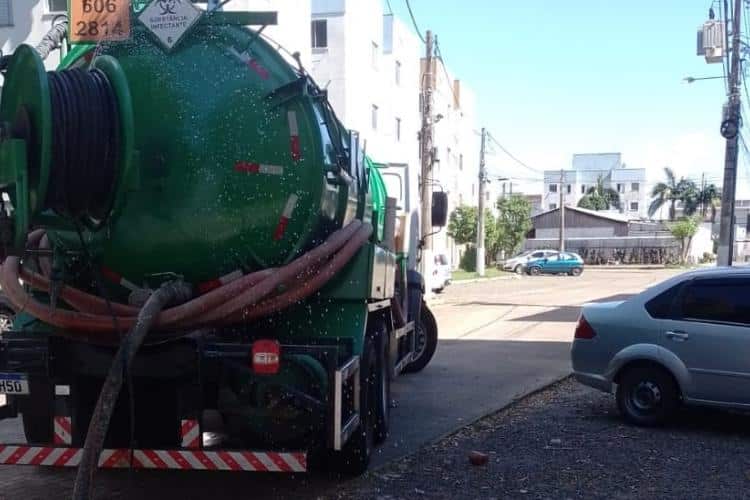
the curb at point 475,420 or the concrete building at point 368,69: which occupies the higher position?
the concrete building at point 368,69

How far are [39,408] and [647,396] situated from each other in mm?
5234

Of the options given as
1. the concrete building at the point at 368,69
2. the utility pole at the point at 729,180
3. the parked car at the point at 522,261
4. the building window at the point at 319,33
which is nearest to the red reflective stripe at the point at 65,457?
the utility pole at the point at 729,180

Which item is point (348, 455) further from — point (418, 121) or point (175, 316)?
point (418, 121)

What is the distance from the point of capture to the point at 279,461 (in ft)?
15.1

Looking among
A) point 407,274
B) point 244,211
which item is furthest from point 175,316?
point 407,274

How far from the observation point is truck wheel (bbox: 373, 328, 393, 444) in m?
6.31

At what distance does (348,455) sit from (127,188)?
246 cm

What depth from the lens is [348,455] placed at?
223 inches

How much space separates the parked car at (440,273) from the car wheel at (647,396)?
18.9m

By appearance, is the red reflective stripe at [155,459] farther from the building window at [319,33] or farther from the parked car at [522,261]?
the parked car at [522,261]

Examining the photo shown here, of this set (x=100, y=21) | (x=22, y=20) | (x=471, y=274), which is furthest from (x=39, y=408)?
(x=471, y=274)

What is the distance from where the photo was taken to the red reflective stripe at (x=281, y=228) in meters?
5.00

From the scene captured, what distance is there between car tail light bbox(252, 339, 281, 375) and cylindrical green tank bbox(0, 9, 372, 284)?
61 cm

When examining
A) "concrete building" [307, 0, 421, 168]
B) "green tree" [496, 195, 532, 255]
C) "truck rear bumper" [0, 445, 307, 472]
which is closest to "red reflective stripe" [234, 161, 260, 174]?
"truck rear bumper" [0, 445, 307, 472]
